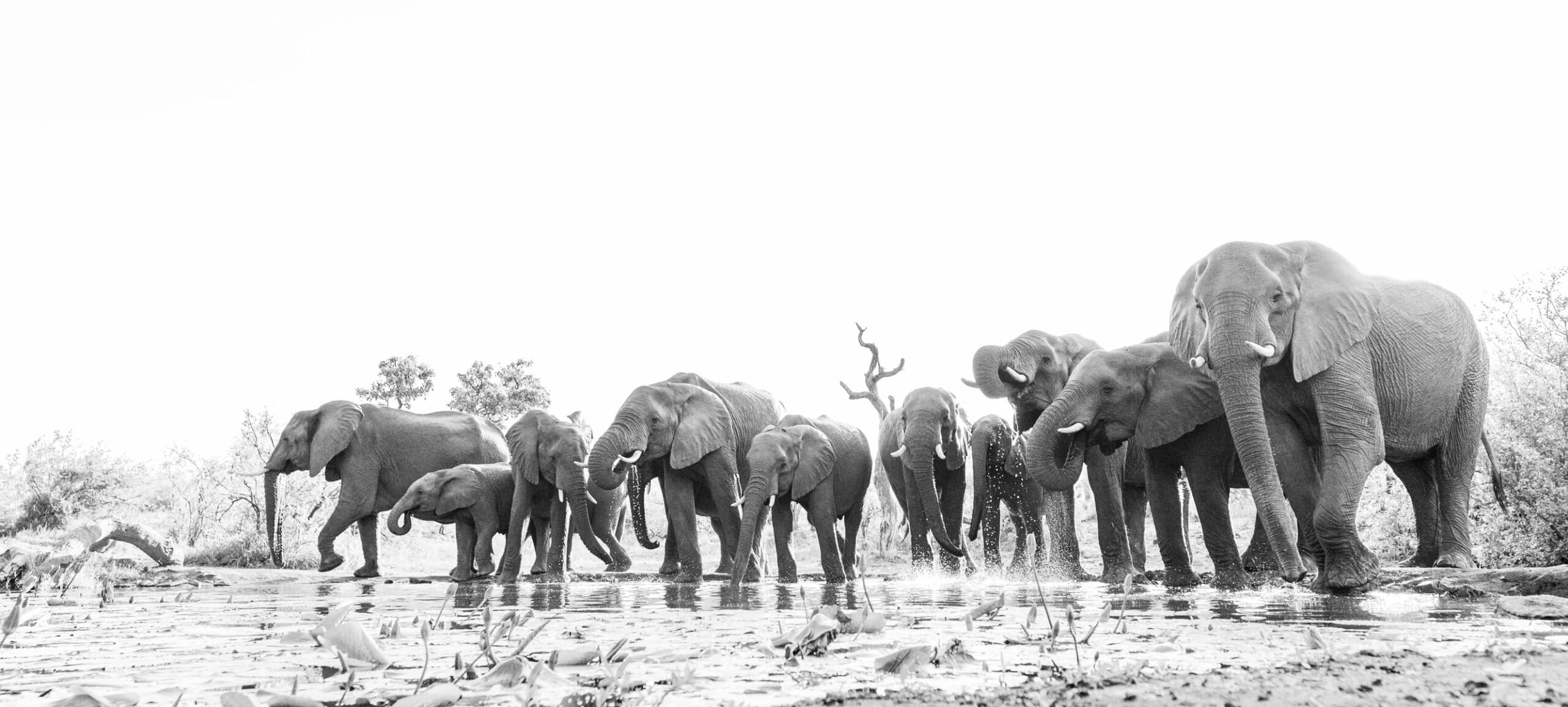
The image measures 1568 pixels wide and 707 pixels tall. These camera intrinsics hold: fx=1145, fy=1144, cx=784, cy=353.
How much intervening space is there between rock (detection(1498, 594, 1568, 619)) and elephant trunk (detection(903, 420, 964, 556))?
780cm

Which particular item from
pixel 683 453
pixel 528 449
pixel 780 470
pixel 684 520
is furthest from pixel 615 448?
pixel 780 470

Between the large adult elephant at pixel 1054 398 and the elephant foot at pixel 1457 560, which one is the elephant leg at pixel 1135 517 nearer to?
the large adult elephant at pixel 1054 398

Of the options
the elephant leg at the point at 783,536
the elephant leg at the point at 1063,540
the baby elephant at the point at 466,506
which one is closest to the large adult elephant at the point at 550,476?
the baby elephant at the point at 466,506

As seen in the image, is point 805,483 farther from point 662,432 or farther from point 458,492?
point 458,492

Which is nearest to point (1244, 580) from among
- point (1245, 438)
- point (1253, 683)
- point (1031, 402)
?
point (1245, 438)

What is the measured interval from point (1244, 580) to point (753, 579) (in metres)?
5.76

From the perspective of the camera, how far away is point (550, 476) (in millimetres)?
15562

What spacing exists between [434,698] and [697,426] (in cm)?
1213

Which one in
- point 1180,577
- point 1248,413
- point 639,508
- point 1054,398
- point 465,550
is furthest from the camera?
point 639,508

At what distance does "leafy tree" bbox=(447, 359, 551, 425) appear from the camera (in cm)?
4334

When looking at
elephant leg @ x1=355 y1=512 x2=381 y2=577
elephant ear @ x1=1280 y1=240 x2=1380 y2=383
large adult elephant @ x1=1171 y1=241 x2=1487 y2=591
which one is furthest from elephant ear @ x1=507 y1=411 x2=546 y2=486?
elephant ear @ x1=1280 y1=240 x2=1380 y2=383

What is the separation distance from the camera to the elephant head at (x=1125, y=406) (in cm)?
988

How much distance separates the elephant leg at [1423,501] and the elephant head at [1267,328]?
2.22 meters

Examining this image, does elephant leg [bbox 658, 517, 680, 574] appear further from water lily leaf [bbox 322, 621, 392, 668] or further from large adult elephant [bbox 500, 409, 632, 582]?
water lily leaf [bbox 322, 621, 392, 668]
